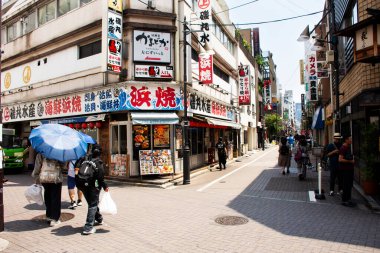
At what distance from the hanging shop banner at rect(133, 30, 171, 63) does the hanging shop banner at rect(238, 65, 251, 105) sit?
15025mm

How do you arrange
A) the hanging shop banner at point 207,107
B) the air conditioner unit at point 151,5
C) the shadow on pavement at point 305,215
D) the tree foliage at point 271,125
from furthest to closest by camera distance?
the tree foliage at point 271,125 < the hanging shop banner at point 207,107 < the air conditioner unit at point 151,5 < the shadow on pavement at point 305,215

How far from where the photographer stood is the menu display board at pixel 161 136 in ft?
49.2

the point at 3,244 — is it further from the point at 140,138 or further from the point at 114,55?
the point at 114,55

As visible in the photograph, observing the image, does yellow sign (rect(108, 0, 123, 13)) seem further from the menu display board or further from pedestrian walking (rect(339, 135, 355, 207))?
pedestrian walking (rect(339, 135, 355, 207))

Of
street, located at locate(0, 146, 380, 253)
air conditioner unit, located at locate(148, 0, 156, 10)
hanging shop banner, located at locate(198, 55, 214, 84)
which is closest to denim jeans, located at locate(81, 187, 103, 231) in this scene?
street, located at locate(0, 146, 380, 253)

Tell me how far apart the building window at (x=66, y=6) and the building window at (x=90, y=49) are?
2.61 meters

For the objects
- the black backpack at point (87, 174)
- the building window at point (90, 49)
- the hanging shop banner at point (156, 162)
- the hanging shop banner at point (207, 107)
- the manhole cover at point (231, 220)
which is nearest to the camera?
the black backpack at point (87, 174)

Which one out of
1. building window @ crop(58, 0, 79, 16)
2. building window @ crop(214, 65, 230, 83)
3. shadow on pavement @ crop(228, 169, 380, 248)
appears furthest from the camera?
building window @ crop(214, 65, 230, 83)

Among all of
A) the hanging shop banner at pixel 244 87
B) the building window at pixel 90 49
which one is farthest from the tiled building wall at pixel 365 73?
the hanging shop banner at pixel 244 87

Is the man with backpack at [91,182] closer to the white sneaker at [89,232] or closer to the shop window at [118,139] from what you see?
the white sneaker at [89,232]

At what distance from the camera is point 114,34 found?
13.7 metres

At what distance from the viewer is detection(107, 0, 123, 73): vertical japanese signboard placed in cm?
1348

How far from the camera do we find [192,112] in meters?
16.7

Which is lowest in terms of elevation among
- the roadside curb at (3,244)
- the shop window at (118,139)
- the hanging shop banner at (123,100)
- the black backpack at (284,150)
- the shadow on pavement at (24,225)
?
the shadow on pavement at (24,225)
